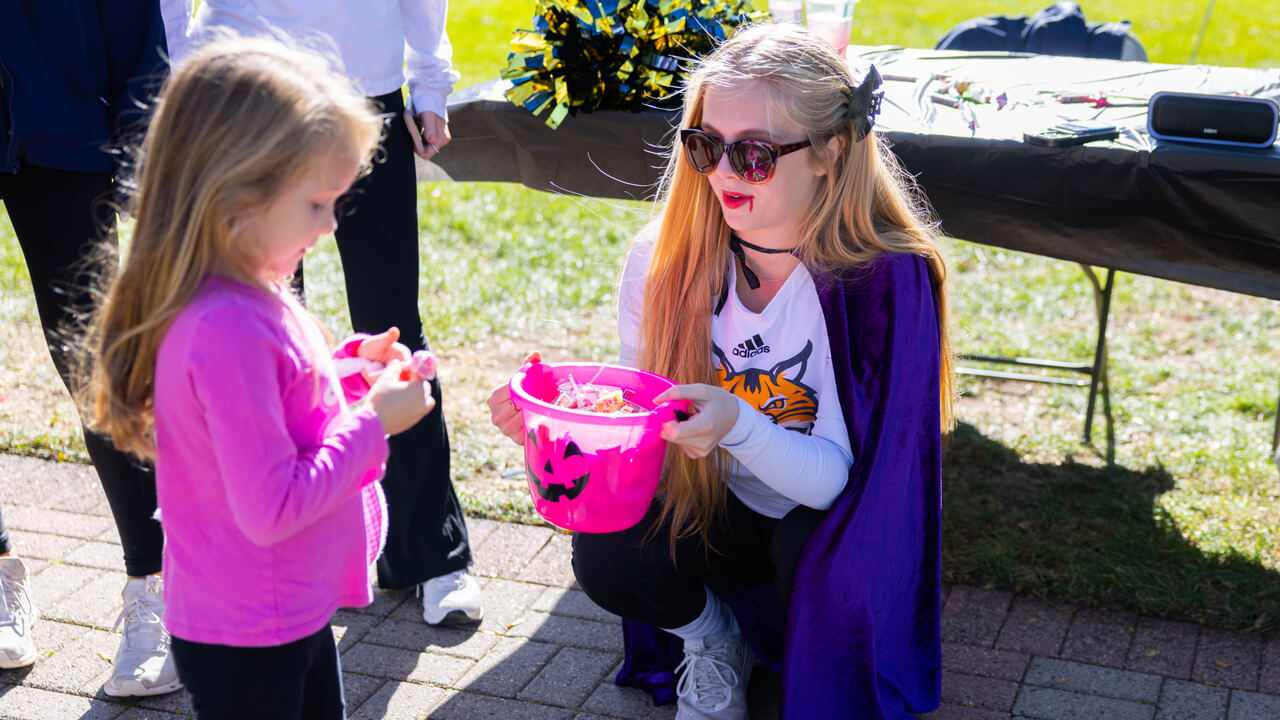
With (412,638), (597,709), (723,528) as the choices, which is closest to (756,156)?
(723,528)

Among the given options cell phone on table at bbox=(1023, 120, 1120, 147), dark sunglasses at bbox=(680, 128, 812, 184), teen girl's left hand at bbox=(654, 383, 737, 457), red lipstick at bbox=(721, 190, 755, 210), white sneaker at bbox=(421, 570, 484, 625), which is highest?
dark sunglasses at bbox=(680, 128, 812, 184)

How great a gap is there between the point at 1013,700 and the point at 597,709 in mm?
963

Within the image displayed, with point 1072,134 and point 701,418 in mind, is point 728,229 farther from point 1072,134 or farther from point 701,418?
point 1072,134

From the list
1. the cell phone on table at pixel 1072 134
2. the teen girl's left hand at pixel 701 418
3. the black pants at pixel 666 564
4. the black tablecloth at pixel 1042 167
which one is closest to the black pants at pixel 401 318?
the black pants at pixel 666 564

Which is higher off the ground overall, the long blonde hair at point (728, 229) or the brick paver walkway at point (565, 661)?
the long blonde hair at point (728, 229)

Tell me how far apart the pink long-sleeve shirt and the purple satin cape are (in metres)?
0.96

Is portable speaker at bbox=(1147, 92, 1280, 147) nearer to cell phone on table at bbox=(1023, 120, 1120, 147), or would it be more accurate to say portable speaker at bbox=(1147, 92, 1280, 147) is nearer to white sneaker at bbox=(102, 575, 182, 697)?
cell phone on table at bbox=(1023, 120, 1120, 147)

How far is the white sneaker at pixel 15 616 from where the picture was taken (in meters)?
2.71

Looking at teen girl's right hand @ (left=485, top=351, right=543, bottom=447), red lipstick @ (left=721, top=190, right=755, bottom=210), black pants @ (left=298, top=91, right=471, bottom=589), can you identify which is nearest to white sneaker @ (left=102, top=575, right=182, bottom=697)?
black pants @ (left=298, top=91, right=471, bottom=589)

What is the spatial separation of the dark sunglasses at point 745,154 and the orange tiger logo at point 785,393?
37 cm

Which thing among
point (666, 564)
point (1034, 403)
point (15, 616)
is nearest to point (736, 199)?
point (666, 564)

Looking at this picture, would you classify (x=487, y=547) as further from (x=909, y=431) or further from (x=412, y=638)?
(x=909, y=431)

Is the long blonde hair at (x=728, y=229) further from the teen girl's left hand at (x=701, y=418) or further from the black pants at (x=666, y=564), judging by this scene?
the teen girl's left hand at (x=701, y=418)

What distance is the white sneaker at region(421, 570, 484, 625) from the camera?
294cm
